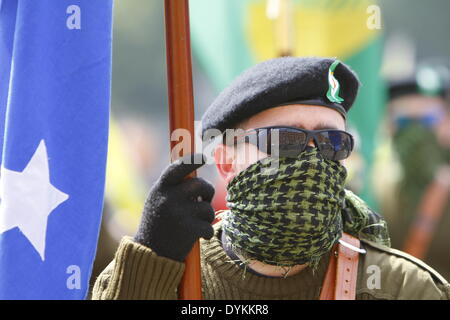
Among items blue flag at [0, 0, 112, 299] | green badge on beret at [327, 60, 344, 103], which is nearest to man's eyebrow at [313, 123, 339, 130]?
green badge on beret at [327, 60, 344, 103]

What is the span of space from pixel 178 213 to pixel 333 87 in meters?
0.87

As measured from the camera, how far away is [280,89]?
3.14m

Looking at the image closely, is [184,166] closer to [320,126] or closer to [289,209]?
[289,209]

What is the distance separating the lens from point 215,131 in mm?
3338

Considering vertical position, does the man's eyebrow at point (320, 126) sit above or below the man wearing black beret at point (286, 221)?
above

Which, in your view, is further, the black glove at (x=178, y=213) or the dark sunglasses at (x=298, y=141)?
the dark sunglasses at (x=298, y=141)

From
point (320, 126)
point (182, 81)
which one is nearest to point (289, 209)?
point (320, 126)

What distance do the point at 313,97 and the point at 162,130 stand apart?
12.5 m

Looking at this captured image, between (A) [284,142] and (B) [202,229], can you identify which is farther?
(A) [284,142]

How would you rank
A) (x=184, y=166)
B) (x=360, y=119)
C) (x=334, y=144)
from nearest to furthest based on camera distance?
1. (x=184, y=166)
2. (x=334, y=144)
3. (x=360, y=119)

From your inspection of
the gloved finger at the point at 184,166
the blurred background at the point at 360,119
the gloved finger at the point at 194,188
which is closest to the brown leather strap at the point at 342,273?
the gloved finger at the point at 194,188

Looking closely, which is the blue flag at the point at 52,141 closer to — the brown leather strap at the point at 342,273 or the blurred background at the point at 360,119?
the brown leather strap at the point at 342,273

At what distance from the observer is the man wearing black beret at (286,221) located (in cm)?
298

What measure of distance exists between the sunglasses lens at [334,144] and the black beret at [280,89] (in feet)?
0.43
